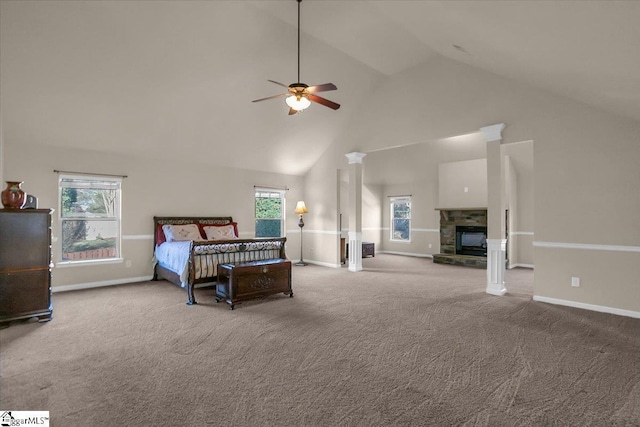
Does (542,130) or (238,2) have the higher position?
(238,2)

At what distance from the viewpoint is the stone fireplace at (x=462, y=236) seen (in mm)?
8266

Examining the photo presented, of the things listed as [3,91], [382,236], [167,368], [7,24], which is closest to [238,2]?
[7,24]

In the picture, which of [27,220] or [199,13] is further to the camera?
[199,13]

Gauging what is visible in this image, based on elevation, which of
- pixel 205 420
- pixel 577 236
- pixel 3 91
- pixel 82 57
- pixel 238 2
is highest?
pixel 238 2

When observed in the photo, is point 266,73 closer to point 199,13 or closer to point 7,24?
point 199,13

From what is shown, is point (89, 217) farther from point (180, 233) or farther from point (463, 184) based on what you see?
point (463, 184)

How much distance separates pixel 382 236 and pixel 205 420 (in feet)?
31.1

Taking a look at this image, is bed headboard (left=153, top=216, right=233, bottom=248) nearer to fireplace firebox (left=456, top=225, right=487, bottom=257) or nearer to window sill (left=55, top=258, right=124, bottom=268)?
window sill (left=55, top=258, right=124, bottom=268)

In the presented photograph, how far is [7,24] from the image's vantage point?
3.42 meters

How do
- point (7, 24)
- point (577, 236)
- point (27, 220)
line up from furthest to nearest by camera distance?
1. point (577, 236)
2. point (27, 220)
3. point (7, 24)

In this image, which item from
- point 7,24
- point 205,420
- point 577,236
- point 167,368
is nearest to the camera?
point 205,420

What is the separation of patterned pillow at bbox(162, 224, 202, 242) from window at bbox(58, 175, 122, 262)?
84cm

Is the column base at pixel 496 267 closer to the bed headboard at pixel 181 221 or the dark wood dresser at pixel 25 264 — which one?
Answer: the bed headboard at pixel 181 221

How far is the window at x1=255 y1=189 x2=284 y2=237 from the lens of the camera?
782 centimetres
